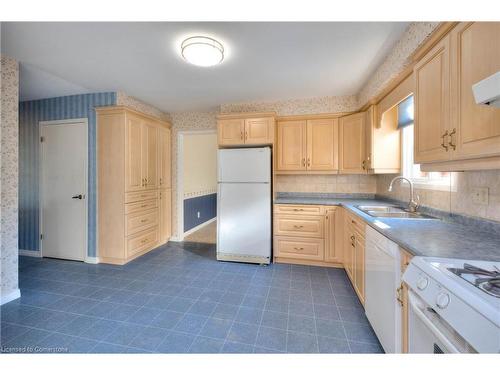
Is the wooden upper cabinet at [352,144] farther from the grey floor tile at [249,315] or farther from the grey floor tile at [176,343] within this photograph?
the grey floor tile at [176,343]

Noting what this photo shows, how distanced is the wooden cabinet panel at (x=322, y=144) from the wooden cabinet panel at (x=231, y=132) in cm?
100

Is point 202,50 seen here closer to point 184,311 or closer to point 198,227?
point 184,311

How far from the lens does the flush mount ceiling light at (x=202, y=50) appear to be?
1.84 meters

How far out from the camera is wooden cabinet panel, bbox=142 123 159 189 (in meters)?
3.41

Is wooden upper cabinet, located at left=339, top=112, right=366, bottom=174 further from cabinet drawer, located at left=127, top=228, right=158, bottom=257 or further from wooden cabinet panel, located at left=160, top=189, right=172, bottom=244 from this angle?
cabinet drawer, located at left=127, top=228, right=158, bottom=257

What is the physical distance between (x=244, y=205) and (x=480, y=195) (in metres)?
2.32

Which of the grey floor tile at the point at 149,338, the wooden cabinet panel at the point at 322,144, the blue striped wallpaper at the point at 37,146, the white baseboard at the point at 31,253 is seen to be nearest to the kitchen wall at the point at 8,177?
the blue striped wallpaper at the point at 37,146

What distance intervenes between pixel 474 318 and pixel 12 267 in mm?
3413

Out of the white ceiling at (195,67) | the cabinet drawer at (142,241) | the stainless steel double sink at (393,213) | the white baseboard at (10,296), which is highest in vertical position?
the white ceiling at (195,67)

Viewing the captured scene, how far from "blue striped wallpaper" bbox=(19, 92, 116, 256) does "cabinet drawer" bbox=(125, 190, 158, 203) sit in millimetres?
492

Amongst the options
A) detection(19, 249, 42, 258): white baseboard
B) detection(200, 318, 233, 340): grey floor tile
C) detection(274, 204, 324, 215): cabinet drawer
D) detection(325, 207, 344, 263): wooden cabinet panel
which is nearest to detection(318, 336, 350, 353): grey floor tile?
detection(200, 318, 233, 340): grey floor tile

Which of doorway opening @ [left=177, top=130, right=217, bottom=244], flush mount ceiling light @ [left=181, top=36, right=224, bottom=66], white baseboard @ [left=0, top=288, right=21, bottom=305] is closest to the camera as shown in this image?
flush mount ceiling light @ [left=181, top=36, right=224, bottom=66]

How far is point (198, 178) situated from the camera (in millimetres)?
5332
